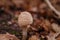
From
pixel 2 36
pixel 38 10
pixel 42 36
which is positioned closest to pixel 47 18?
pixel 38 10

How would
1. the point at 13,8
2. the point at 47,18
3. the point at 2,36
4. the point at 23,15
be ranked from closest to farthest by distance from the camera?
1. the point at 23,15
2. the point at 2,36
3. the point at 47,18
4. the point at 13,8

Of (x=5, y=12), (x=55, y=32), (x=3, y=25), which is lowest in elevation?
(x=55, y=32)

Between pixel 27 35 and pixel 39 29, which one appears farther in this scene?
pixel 39 29

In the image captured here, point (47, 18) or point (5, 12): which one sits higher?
point (5, 12)

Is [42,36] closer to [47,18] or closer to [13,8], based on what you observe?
[47,18]

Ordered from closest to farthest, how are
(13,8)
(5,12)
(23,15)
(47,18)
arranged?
(23,15), (47,18), (5,12), (13,8)

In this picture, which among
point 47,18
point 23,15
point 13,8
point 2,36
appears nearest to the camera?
point 23,15

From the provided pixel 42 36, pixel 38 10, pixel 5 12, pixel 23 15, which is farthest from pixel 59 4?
pixel 23 15

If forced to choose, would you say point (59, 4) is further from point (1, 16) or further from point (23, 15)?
point (23, 15)

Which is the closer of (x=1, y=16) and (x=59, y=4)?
(x=1, y=16)
